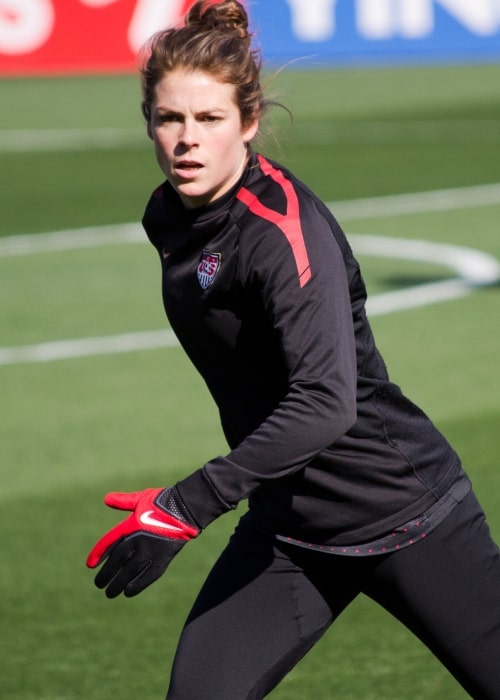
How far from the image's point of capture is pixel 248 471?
144 inches

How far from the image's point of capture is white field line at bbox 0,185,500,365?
36.9 feet

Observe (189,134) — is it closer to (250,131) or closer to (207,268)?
(250,131)

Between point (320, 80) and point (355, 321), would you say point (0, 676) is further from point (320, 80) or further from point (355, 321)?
point (320, 80)

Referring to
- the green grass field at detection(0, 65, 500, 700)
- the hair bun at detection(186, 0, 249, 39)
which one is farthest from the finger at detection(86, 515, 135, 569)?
the hair bun at detection(186, 0, 249, 39)

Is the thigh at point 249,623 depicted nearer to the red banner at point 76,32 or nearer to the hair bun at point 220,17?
the hair bun at point 220,17

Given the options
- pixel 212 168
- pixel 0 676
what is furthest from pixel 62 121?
pixel 212 168

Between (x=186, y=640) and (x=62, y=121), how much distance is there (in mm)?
23194

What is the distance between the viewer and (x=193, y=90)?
3887 millimetres

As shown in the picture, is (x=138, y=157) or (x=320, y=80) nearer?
(x=138, y=157)

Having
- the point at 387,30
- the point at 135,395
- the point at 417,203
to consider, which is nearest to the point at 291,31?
the point at 387,30

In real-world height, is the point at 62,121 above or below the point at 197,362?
below

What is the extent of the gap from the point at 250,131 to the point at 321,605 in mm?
1364

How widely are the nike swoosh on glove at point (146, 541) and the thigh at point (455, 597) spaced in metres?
0.70

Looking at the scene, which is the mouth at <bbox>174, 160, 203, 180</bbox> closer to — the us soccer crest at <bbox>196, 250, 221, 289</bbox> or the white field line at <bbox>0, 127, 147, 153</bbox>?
the us soccer crest at <bbox>196, 250, 221, 289</bbox>
